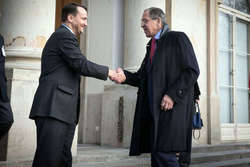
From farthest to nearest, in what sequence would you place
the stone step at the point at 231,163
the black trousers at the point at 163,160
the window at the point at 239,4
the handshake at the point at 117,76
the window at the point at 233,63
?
the window at the point at 239,4, the window at the point at 233,63, the stone step at the point at 231,163, the handshake at the point at 117,76, the black trousers at the point at 163,160

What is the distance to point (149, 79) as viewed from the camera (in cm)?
317

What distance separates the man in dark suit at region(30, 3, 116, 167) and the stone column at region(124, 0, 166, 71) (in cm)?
311

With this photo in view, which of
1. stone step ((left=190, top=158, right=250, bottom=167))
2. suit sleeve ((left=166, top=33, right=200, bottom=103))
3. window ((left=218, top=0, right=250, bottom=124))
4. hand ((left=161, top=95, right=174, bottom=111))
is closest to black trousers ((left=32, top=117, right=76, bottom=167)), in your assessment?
hand ((left=161, top=95, right=174, bottom=111))

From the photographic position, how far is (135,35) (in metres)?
6.07

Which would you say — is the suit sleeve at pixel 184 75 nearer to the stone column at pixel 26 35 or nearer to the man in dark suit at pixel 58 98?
the man in dark suit at pixel 58 98

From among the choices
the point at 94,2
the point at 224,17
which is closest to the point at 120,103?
the point at 94,2

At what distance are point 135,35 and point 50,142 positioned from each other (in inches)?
145

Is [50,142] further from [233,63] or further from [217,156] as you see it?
[233,63]

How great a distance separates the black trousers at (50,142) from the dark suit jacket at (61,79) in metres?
0.06

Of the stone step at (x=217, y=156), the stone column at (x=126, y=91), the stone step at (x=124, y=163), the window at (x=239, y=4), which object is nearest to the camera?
the stone step at (x=124, y=163)

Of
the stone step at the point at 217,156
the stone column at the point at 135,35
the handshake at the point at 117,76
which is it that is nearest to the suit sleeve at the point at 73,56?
the handshake at the point at 117,76

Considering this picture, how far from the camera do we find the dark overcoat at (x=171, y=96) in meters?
2.99

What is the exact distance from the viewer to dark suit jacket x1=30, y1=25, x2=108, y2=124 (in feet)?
8.99

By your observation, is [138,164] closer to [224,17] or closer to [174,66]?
[174,66]
